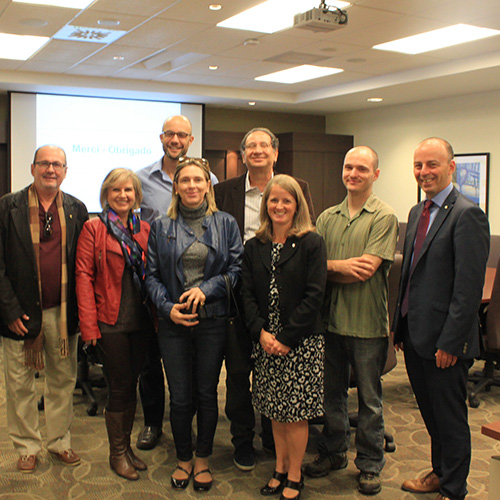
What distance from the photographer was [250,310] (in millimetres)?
2830

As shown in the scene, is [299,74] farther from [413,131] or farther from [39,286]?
[39,286]

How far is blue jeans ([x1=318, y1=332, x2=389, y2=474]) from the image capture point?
2859 millimetres

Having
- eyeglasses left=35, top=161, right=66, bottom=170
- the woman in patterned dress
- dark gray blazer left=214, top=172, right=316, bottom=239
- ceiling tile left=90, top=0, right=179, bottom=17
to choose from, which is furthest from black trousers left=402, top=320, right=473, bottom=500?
ceiling tile left=90, top=0, right=179, bottom=17

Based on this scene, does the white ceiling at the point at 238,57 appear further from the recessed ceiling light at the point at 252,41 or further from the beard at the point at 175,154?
the beard at the point at 175,154

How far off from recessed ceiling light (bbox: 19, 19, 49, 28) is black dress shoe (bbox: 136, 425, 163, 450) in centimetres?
388

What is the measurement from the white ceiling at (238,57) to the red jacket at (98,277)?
2673 mm

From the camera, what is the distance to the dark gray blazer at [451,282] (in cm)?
248

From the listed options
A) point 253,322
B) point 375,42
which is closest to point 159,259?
point 253,322

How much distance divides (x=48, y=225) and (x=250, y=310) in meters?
1.12

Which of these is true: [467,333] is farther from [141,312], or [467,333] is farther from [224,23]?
[224,23]

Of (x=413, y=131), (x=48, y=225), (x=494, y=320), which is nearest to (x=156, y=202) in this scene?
(x=48, y=225)

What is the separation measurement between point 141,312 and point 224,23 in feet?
11.4

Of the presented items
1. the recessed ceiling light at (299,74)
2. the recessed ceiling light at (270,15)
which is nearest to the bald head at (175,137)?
the recessed ceiling light at (270,15)

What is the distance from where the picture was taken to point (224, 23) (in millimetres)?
5504
